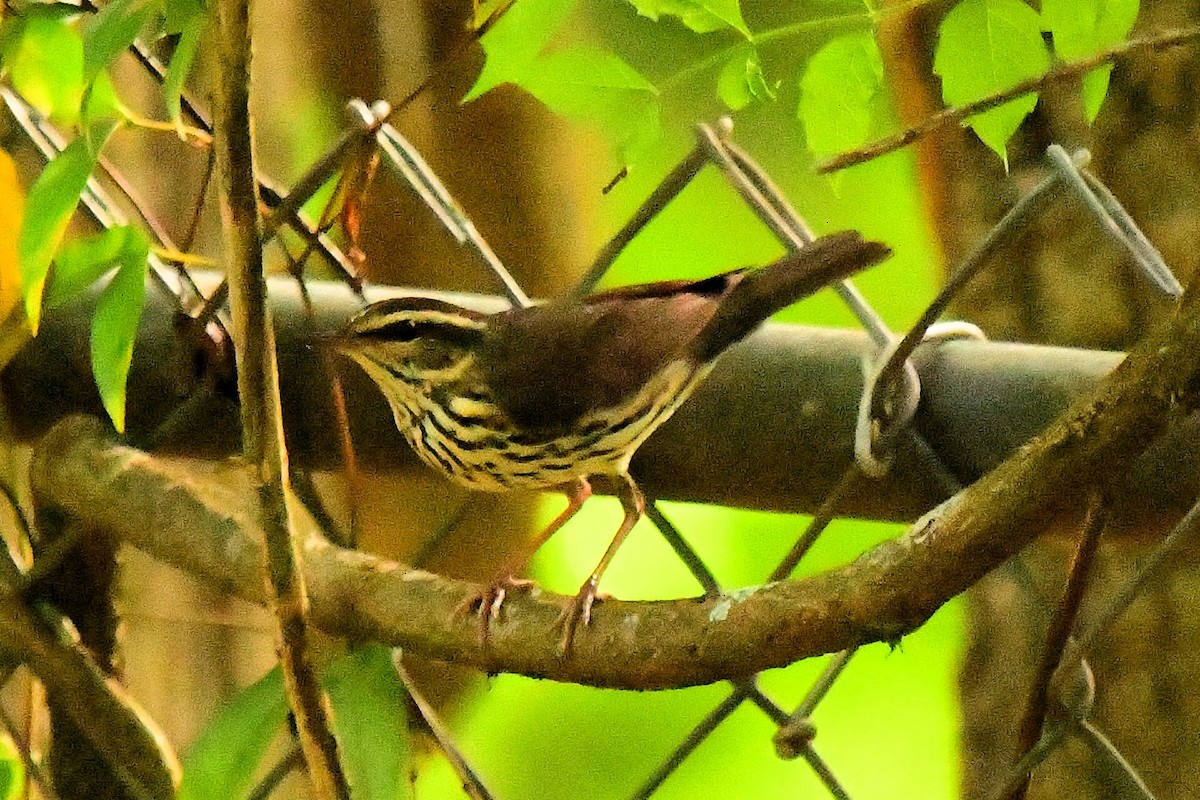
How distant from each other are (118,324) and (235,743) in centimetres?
17

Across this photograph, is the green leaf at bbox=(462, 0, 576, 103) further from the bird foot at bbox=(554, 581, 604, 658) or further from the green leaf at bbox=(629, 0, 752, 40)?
the bird foot at bbox=(554, 581, 604, 658)

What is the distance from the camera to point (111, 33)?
41 centimetres

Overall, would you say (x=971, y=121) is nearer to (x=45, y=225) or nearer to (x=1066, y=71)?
(x=1066, y=71)

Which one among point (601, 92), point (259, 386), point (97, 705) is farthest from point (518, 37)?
point (97, 705)

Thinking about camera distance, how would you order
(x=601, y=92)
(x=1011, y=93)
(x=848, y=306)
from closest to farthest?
(x=1011, y=93) → (x=601, y=92) → (x=848, y=306)

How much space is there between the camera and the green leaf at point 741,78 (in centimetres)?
46

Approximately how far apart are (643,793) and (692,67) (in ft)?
1.27

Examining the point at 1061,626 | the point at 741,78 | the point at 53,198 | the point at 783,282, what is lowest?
the point at 1061,626

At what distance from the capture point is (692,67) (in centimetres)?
47

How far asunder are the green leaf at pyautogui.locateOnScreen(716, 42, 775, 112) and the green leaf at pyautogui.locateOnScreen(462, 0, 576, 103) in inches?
2.5

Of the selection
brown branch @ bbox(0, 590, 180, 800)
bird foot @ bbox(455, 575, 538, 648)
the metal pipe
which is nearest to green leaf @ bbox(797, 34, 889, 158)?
the metal pipe

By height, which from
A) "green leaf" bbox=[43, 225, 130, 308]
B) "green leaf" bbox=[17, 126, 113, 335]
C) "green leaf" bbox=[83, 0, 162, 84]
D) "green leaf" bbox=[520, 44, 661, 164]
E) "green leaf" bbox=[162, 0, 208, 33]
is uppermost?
"green leaf" bbox=[83, 0, 162, 84]

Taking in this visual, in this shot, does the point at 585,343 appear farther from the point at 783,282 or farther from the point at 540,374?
the point at 783,282

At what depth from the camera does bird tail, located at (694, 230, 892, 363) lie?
58 centimetres
